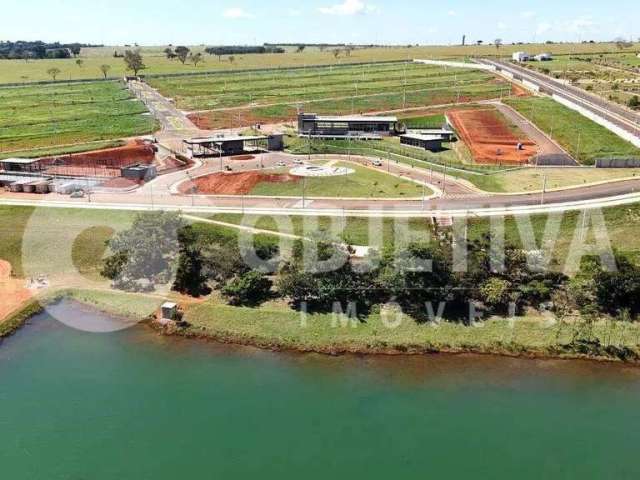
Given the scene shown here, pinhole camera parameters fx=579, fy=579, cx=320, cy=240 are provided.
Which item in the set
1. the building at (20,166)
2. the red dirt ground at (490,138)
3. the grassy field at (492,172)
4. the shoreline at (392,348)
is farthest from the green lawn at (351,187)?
the building at (20,166)

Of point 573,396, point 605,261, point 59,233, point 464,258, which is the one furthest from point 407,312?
point 59,233

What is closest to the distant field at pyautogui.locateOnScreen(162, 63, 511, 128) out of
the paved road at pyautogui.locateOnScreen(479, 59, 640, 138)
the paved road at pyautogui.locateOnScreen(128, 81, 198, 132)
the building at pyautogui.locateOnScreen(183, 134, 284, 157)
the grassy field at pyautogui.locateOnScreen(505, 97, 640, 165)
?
the paved road at pyautogui.locateOnScreen(128, 81, 198, 132)

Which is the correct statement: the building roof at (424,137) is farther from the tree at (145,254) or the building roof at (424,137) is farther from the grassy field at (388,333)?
the tree at (145,254)

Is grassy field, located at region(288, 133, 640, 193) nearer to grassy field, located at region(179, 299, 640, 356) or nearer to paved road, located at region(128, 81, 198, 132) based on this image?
grassy field, located at region(179, 299, 640, 356)

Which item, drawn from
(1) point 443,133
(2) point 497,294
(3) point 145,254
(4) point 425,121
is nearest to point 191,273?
(3) point 145,254

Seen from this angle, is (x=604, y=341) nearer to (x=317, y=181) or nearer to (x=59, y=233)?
(x=317, y=181)
